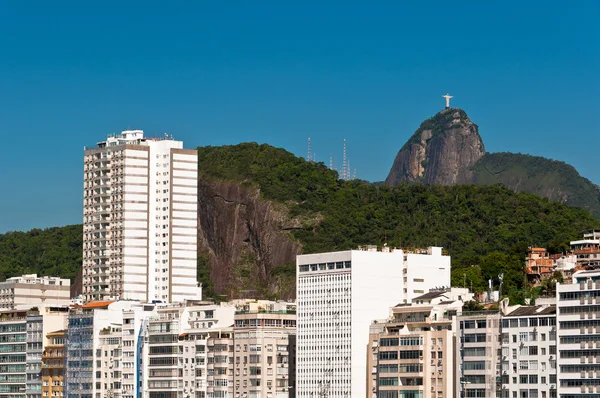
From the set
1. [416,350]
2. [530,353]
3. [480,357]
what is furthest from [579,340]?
[416,350]

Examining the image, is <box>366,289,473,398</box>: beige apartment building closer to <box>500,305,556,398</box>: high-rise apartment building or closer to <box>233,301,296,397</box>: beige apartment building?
<box>500,305,556,398</box>: high-rise apartment building

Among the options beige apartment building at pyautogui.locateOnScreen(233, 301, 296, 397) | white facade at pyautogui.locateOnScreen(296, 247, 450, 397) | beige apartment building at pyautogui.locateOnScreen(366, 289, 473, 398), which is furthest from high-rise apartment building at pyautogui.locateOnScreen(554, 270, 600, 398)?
beige apartment building at pyautogui.locateOnScreen(233, 301, 296, 397)

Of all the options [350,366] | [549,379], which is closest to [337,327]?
[350,366]

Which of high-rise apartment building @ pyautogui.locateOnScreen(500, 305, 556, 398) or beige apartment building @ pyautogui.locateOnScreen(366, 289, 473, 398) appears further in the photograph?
beige apartment building @ pyautogui.locateOnScreen(366, 289, 473, 398)

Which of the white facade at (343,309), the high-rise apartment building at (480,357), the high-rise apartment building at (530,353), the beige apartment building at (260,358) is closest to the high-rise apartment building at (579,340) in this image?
the high-rise apartment building at (530,353)

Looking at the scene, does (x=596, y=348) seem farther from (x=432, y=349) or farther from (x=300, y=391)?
(x=300, y=391)
